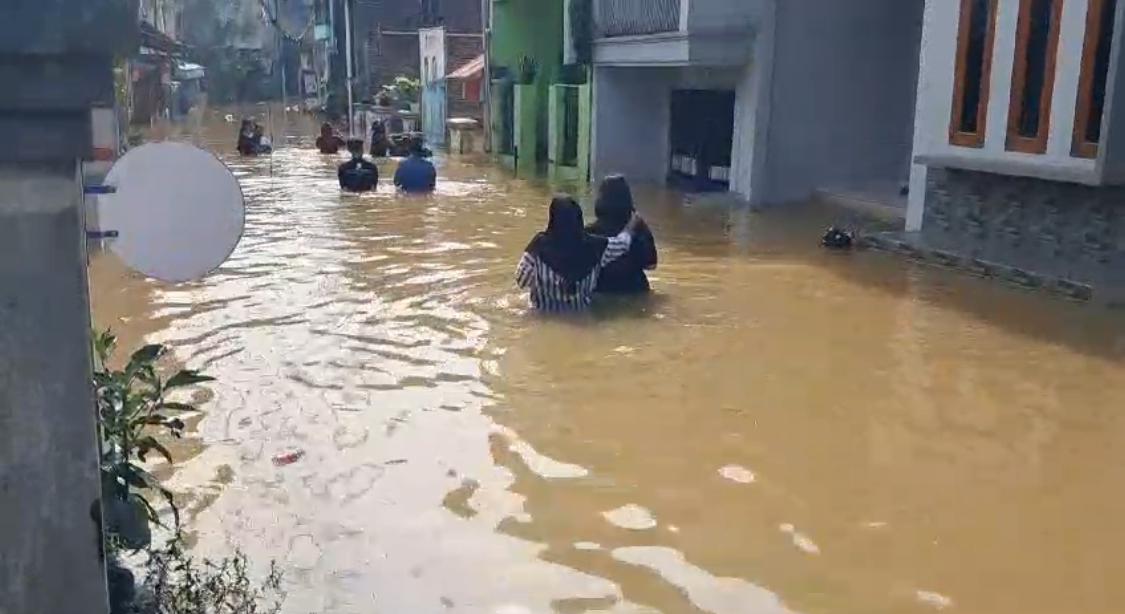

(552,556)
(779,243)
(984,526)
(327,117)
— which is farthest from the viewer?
(327,117)

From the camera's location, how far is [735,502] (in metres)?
5.73

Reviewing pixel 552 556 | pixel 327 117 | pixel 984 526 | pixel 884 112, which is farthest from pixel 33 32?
pixel 327 117

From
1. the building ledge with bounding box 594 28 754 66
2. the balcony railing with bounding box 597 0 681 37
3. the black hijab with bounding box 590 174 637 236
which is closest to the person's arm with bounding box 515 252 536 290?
the black hijab with bounding box 590 174 637 236

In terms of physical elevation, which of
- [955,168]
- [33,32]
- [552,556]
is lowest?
[552,556]

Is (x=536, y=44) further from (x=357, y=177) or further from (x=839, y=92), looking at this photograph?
(x=839, y=92)

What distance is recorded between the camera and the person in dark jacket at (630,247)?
10.3 metres

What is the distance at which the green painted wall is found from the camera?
26.2m

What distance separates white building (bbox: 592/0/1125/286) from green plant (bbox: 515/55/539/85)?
→ 4.87 m

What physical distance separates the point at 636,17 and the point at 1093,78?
10.6 m

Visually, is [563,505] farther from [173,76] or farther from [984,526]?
[173,76]

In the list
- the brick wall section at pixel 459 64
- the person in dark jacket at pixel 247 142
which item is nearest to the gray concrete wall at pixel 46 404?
the person in dark jacket at pixel 247 142

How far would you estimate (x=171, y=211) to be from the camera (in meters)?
3.61

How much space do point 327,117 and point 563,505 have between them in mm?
46855

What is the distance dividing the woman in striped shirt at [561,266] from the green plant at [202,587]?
16.8 ft
